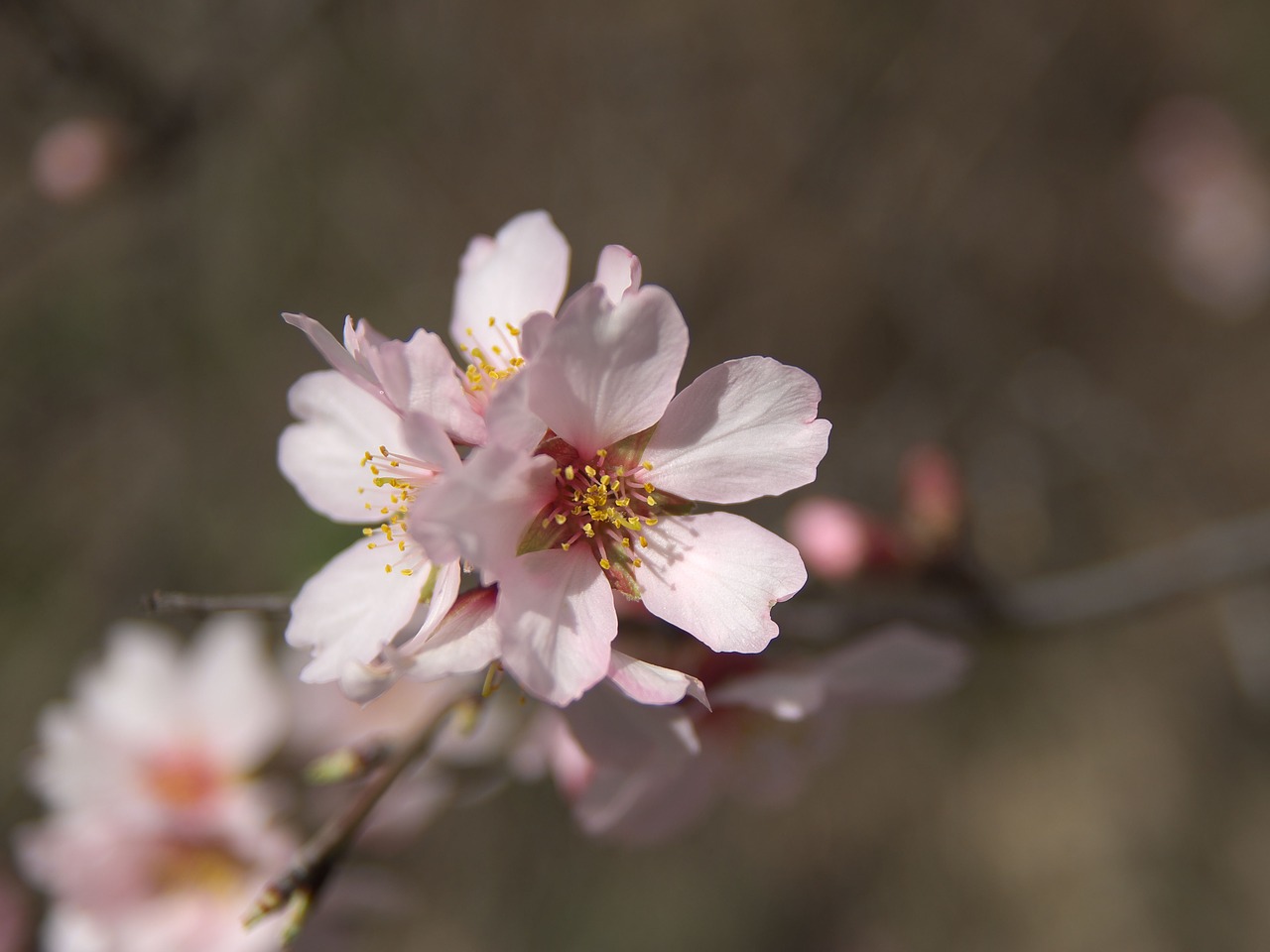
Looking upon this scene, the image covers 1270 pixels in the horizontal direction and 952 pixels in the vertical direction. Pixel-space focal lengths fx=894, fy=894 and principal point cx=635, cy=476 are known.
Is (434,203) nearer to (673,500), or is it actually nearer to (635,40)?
(635,40)

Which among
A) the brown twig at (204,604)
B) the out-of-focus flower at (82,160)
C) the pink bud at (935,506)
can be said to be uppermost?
the out-of-focus flower at (82,160)

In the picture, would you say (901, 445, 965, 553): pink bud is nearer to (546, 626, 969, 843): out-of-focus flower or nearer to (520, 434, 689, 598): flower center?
(546, 626, 969, 843): out-of-focus flower

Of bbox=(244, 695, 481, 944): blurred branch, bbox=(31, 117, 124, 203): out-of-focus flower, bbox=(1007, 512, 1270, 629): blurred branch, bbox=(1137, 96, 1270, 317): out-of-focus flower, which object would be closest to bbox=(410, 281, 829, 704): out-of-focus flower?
bbox=(244, 695, 481, 944): blurred branch

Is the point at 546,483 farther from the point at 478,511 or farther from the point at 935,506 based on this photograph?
the point at 935,506

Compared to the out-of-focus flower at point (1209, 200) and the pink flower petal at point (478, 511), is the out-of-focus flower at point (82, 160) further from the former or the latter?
the out-of-focus flower at point (1209, 200)

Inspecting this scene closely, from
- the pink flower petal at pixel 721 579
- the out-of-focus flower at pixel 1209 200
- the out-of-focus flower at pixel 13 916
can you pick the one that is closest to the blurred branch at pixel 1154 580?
the pink flower petal at pixel 721 579

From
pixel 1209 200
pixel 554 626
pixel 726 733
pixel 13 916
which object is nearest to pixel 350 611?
pixel 554 626
